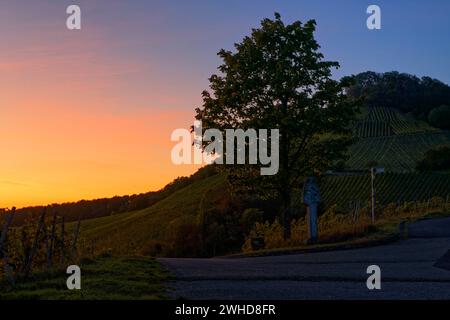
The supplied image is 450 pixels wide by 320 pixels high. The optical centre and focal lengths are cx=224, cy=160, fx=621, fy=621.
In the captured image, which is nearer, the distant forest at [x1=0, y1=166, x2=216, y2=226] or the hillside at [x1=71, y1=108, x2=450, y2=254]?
the hillside at [x1=71, y1=108, x2=450, y2=254]

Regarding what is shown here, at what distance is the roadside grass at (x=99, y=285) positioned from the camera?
12555 millimetres

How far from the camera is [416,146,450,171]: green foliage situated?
89.2 meters

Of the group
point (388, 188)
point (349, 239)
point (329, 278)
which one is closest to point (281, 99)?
point (349, 239)

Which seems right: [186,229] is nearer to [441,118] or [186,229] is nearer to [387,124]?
[387,124]

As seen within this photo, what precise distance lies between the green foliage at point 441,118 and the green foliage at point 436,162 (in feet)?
104

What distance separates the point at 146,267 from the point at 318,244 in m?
12.1

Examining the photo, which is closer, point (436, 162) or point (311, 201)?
point (311, 201)

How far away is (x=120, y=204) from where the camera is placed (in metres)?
150

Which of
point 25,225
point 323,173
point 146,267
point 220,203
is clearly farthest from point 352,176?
point 146,267

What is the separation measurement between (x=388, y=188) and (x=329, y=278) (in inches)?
2631

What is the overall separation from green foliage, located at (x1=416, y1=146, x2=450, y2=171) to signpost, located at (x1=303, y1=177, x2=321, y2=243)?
62.6 metres

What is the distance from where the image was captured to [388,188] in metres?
80.5

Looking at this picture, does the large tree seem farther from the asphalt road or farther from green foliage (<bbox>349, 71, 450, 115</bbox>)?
green foliage (<bbox>349, 71, 450, 115</bbox>)

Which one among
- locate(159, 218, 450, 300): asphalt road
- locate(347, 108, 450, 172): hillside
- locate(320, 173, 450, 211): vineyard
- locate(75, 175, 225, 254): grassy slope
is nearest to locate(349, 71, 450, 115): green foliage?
locate(347, 108, 450, 172): hillside
